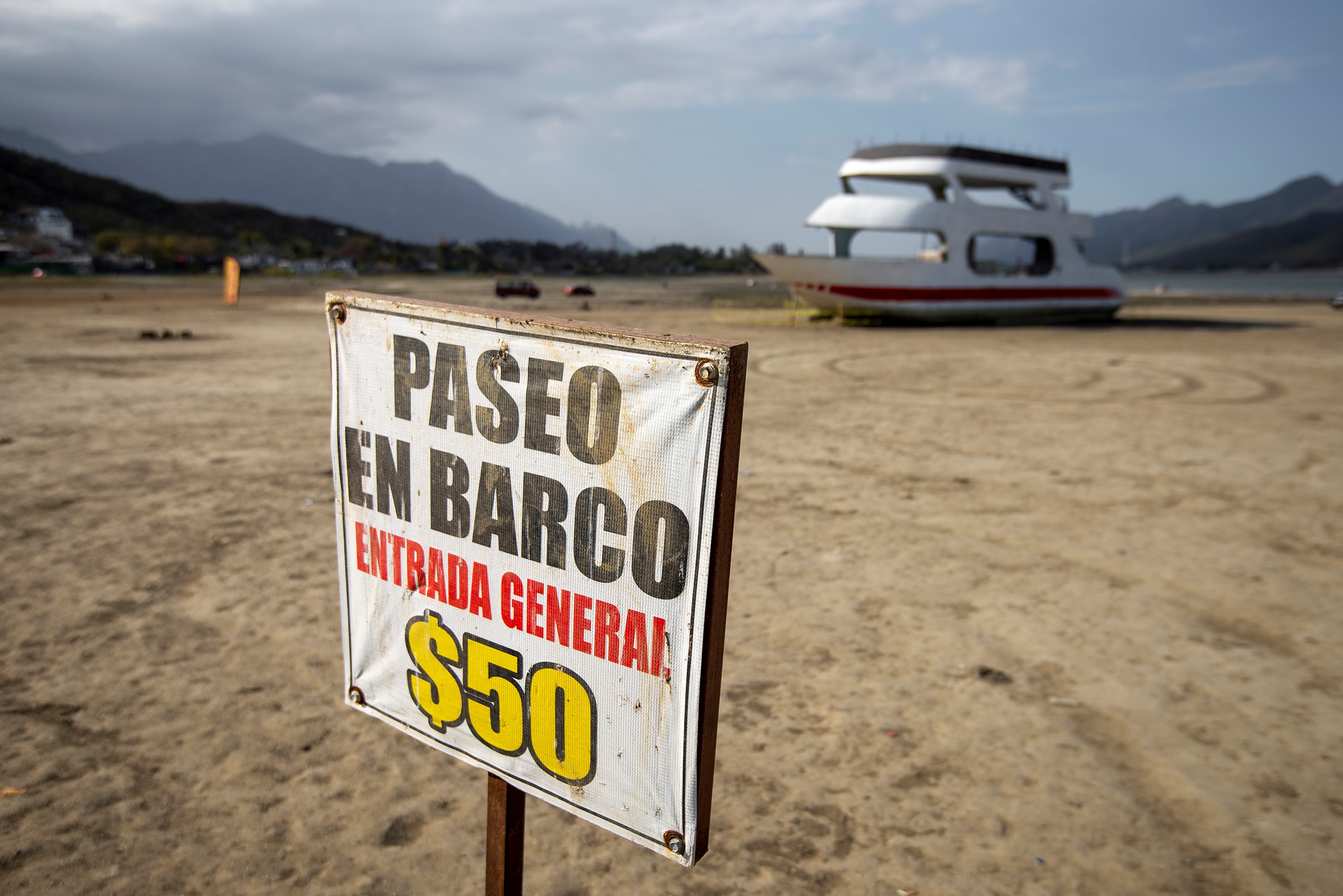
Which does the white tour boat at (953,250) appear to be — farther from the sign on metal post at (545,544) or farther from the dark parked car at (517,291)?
the sign on metal post at (545,544)

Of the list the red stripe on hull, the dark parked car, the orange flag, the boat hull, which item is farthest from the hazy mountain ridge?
the orange flag

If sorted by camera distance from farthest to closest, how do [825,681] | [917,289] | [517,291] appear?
[517,291], [917,289], [825,681]

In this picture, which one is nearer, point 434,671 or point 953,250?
point 434,671

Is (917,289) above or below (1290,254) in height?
below

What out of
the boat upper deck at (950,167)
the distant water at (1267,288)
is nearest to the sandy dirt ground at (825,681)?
the boat upper deck at (950,167)

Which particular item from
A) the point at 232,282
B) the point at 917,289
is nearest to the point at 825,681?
the point at 917,289

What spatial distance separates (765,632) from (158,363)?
12.1 meters

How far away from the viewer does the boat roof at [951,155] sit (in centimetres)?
2223

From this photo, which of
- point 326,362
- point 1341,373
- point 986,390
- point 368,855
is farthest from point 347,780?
point 1341,373

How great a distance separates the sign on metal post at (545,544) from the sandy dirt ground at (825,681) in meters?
0.97

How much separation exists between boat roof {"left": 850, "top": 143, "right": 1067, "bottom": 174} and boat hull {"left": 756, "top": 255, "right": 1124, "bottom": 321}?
3.45 metres

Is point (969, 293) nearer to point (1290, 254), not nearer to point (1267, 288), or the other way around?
point (1267, 288)

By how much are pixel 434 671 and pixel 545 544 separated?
0.47 m

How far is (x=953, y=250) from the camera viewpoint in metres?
22.1
